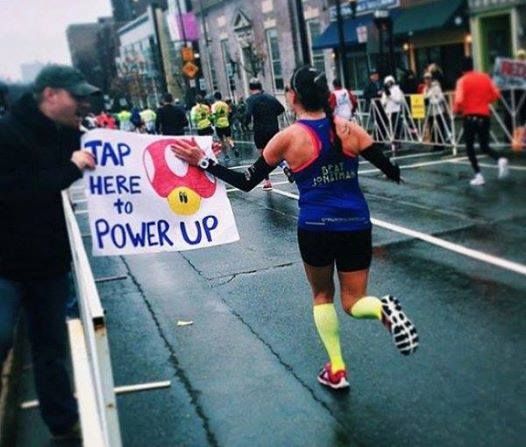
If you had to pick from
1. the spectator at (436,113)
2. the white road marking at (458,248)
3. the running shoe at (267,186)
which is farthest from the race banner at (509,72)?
the white road marking at (458,248)

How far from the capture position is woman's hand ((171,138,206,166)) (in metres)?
4.00

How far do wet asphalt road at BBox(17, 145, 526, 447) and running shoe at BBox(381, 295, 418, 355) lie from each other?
387mm

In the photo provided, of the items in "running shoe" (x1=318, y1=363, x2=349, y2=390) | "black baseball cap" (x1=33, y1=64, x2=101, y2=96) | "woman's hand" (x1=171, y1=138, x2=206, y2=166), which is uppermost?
"black baseball cap" (x1=33, y1=64, x2=101, y2=96)

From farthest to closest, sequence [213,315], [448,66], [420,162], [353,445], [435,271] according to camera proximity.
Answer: [448,66], [420,162], [435,271], [213,315], [353,445]

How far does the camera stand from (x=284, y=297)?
20.3ft

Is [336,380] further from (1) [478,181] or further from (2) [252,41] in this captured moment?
(2) [252,41]

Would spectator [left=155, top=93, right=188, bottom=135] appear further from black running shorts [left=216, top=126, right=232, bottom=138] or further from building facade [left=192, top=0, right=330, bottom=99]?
building facade [left=192, top=0, right=330, bottom=99]

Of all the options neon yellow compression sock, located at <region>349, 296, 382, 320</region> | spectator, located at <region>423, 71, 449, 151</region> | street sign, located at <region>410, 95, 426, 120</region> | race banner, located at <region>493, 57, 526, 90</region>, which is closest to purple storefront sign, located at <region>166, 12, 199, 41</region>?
street sign, located at <region>410, 95, 426, 120</region>

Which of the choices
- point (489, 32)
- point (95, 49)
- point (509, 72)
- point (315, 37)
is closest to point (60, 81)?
point (509, 72)

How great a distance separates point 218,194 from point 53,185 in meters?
1.13

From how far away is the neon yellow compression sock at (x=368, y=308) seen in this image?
157 inches

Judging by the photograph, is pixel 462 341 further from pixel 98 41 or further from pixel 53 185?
pixel 98 41

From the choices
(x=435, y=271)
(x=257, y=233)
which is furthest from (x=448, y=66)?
(x=435, y=271)

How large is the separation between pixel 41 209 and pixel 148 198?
2.10 feet
